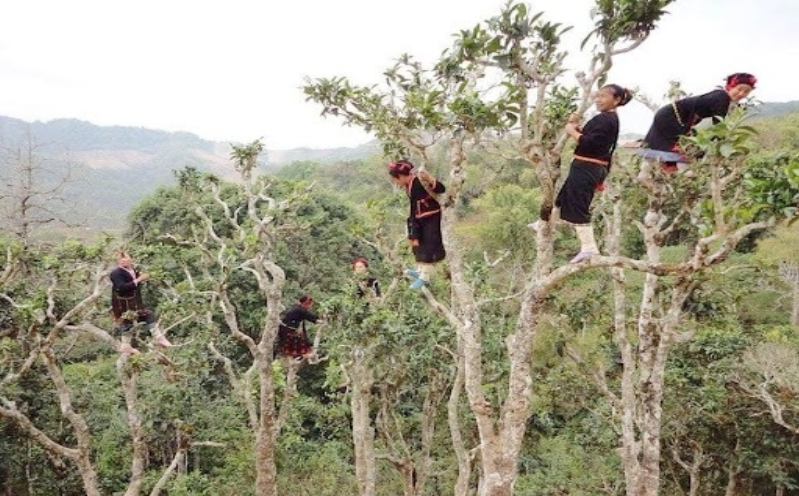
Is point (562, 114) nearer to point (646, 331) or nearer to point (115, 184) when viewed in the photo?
point (646, 331)

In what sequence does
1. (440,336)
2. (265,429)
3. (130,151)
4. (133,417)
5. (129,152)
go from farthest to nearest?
(130,151) → (129,152) → (265,429) → (133,417) → (440,336)

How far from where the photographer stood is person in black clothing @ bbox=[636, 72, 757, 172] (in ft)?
13.2

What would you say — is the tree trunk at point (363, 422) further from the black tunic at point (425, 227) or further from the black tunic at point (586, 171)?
the black tunic at point (586, 171)

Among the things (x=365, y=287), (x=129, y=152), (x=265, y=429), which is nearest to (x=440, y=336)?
(x=365, y=287)

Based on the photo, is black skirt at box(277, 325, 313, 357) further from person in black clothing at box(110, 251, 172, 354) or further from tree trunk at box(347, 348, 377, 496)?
person in black clothing at box(110, 251, 172, 354)

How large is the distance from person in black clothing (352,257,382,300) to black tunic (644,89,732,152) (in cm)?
404

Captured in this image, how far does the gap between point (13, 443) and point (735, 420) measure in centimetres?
A: 1439

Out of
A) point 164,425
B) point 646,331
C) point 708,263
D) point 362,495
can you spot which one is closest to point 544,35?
point 708,263

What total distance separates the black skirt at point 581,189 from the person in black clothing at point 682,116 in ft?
2.15

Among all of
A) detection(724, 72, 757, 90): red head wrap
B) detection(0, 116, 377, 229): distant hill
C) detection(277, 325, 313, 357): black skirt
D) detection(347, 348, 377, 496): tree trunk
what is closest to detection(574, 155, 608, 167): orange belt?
detection(724, 72, 757, 90): red head wrap

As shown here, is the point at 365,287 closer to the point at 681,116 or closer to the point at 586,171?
the point at 586,171

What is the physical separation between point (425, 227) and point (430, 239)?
0.41 feet

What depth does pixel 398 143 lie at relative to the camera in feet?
19.9

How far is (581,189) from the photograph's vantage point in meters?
4.09
